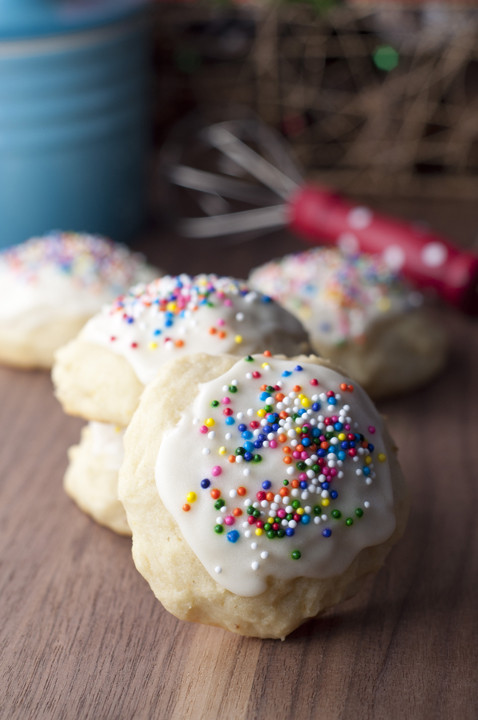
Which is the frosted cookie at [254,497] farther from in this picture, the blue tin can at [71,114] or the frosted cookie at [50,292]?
the blue tin can at [71,114]

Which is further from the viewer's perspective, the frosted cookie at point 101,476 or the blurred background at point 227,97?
the blurred background at point 227,97

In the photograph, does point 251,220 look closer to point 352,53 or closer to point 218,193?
point 218,193

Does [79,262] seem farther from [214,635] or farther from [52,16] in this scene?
[214,635]

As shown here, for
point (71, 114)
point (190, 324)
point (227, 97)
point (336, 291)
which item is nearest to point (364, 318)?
point (336, 291)

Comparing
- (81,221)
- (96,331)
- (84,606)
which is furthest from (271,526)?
(81,221)

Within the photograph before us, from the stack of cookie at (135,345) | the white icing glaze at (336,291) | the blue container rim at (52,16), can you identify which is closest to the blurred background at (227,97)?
the blue container rim at (52,16)

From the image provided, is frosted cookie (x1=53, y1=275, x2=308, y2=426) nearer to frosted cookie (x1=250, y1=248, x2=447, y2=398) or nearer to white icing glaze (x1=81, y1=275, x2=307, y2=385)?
white icing glaze (x1=81, y1=275, x2=307, y2=385)

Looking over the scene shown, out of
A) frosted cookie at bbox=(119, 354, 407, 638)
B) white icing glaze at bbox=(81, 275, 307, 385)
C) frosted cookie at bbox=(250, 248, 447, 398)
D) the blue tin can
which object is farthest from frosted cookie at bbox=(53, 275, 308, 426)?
the blue tin can
